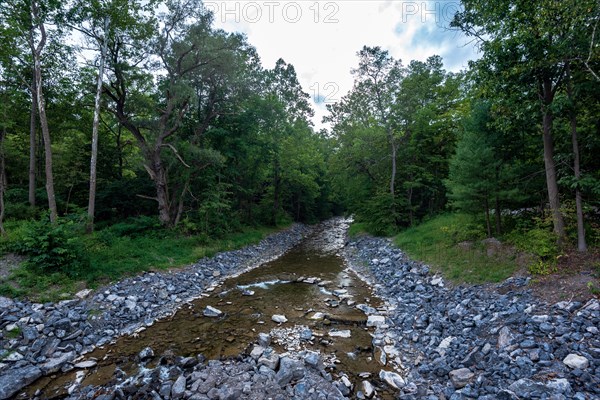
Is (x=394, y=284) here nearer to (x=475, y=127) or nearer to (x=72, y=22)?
(x=475, y=127)

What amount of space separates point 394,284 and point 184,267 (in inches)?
366

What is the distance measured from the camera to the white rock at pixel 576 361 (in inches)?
164

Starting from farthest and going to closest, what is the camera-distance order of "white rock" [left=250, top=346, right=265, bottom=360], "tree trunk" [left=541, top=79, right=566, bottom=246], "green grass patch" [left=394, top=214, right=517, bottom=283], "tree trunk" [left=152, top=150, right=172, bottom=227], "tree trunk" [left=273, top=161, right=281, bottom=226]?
"tree trunk" [left=273, top=161, right=281, bottom=226] < "tree trunk" [left=152, top=150, right=172, bottom=227] < "green grass patch" [left=394, top=214, right=517, bottom=283] < "tree trunk" [left=541, top=79, right=566, bottom=246] < "white rock" [left=250, top=346, right=265, bottom=360]

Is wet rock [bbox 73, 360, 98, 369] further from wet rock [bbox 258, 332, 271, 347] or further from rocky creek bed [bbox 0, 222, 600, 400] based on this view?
wet rock [bbox 258, 332, 271, 347]

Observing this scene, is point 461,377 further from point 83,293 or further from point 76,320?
point 83,293

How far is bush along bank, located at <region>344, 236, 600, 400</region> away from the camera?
13.7ft

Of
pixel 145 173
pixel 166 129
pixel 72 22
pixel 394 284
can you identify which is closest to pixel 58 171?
pixel 145 173

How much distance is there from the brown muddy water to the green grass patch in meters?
3.12

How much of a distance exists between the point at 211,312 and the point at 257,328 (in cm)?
187

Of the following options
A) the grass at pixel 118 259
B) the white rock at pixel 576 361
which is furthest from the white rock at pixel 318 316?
the grass at pixel 118 259

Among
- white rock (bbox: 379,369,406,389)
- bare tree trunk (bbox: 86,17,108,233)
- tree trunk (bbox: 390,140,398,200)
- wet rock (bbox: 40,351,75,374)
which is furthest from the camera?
tree trunk (bbox: 390,140,398,200)

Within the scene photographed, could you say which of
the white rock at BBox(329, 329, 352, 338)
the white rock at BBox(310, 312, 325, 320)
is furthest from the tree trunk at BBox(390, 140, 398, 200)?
the white rock at BBox(329, 329, 352, 338)

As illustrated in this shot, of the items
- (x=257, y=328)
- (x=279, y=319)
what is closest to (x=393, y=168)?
(x=279, y=319)

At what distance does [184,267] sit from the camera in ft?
40.2
